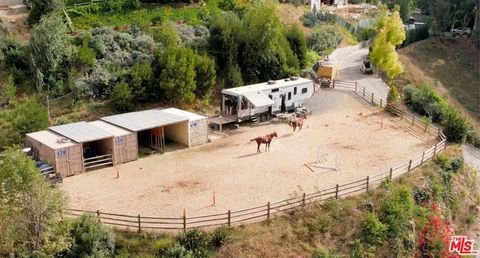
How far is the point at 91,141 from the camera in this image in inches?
1070

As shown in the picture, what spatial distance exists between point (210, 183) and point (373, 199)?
756cm

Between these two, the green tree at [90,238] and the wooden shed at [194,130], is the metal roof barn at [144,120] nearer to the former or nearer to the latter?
the wooden shed at [194,130]

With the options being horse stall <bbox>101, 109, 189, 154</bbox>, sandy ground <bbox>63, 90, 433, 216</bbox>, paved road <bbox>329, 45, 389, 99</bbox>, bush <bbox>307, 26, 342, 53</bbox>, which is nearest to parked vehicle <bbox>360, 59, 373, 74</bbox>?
paved road <bbox>329, 45, 389, 99</bbox>

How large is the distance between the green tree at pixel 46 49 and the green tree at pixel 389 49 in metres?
25.1

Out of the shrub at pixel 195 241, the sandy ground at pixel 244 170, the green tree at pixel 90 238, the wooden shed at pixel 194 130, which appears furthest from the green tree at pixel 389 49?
the green tree at pixel 90 238

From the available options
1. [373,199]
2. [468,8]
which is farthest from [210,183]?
[468,8]

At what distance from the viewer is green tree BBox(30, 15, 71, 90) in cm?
3206

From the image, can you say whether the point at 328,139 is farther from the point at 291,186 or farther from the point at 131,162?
the point at 131,162

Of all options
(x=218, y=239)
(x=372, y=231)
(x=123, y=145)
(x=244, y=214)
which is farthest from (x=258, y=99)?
(x=218, y=239)

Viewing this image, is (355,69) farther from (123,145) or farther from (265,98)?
(123,145)

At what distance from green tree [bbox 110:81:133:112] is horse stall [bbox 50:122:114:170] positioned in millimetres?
4446

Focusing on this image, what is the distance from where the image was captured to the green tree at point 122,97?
32812 mm

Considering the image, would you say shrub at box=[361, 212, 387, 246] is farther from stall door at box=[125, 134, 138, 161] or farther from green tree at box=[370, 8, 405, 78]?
green tree at box=[370, 8, 405, 78]

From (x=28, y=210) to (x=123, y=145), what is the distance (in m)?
9.16
